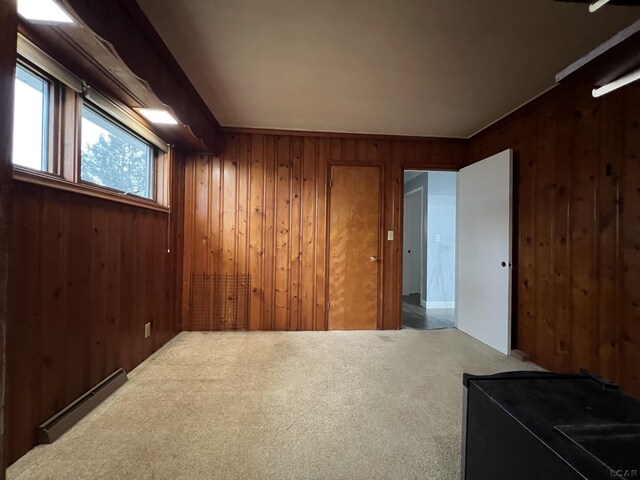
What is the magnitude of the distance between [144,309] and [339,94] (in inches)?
101

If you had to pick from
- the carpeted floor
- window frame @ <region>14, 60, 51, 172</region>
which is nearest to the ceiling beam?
window frame @ <region>14, 60, 51, 172</region>

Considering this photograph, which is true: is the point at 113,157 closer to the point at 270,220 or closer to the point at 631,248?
the point at 270,220

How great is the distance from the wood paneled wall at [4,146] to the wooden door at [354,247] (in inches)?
110

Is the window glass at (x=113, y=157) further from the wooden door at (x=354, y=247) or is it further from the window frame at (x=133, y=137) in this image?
the wooden door at (x=354, y=247)

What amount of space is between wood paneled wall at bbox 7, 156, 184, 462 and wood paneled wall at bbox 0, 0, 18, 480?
0.78 m

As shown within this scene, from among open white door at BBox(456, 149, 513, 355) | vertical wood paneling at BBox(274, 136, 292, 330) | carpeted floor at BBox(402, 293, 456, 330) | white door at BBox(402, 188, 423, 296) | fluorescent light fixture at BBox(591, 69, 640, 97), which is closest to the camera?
fluorescent light fixture at BBox(591, 69, 640, 97)

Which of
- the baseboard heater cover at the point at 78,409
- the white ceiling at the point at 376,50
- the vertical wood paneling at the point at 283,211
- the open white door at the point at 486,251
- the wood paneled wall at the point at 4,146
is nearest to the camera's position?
the wood paneled wall at the point at 4,146

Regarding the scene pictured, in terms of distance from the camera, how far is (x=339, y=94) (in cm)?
244

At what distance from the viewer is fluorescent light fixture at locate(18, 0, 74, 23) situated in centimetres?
109

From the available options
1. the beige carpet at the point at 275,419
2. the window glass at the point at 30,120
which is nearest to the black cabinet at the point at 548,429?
the beige carpet at the point at 275,419

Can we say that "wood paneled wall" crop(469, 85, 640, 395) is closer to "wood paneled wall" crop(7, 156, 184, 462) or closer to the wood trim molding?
the wood trim molding

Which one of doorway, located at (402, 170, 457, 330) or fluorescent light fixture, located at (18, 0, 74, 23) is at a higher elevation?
fluorescent light fixture, located at (18, 0, 74, 23)

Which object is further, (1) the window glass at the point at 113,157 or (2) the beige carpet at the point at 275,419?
(1) the window glass at the point at 113,157

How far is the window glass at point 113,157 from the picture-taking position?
5.74 ft
